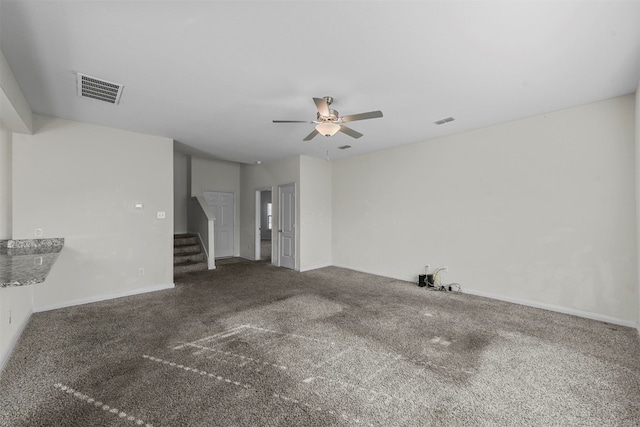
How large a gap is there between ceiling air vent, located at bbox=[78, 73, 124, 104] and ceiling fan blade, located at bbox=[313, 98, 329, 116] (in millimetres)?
2064

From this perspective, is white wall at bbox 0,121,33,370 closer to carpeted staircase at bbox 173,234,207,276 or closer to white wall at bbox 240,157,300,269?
carpeted staircase at bbox 173,234,207,276

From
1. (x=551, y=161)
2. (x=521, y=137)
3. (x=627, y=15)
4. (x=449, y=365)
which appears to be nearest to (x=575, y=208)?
(x=551, y=161)

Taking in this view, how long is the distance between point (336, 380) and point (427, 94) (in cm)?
306

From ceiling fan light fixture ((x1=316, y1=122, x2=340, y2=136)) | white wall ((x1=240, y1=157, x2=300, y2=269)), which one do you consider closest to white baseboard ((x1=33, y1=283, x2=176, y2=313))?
white wall ((x1=240, y1=157, x2=300, y2=269))

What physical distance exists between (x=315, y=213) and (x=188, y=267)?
311cm

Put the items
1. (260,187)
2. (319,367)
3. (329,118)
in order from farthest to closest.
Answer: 1. (260,187)
2. (329,118)
3. (319,367)

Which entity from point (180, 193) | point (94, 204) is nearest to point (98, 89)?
point (94, 204)

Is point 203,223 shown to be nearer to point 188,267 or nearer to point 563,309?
point 188,267

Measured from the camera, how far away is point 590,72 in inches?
107

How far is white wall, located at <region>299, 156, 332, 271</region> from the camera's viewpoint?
20.9 feet

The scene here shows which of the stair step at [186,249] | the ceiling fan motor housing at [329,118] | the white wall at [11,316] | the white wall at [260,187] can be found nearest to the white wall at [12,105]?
the white wall at [11,316]

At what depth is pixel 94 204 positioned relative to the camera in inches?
165

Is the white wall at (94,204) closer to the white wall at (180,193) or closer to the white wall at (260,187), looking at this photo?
the white wall at (260,187)

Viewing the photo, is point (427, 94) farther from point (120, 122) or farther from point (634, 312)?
point (120, 122)
